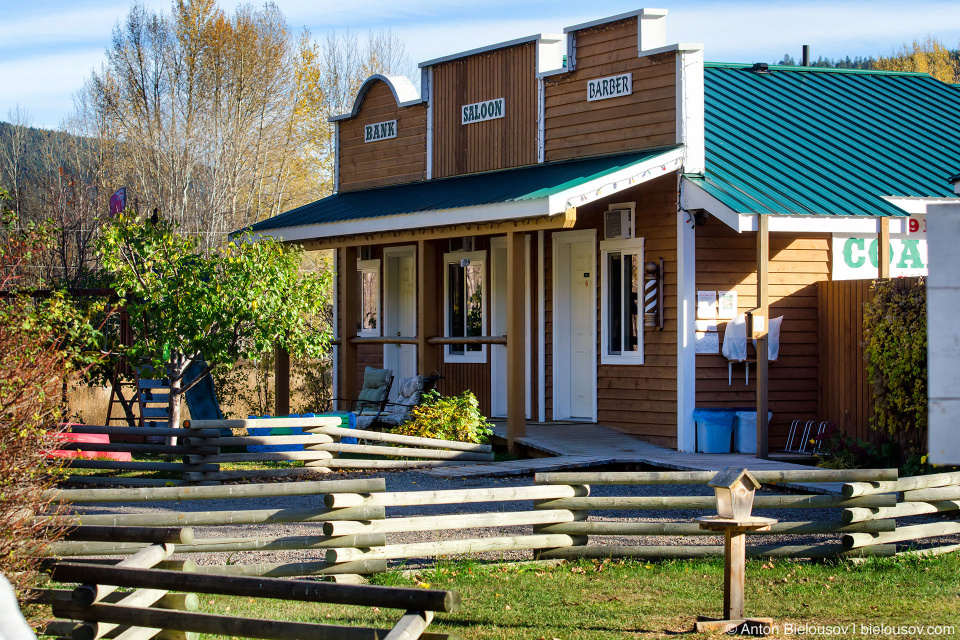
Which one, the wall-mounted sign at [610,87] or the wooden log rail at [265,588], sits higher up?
the wall-mounted sign at [610,87]

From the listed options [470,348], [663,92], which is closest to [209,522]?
[663,92]

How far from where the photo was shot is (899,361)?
11016 millimetres

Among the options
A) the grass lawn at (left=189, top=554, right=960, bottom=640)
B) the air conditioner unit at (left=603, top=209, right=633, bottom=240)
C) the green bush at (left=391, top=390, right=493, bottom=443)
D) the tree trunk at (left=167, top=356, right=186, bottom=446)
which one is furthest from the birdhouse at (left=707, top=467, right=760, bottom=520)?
the tree trunk at (left=167, top=356, right=186, bottom=446)

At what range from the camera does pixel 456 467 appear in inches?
501

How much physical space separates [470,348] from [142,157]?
27.5 metres

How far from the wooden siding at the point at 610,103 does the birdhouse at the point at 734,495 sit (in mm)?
8016

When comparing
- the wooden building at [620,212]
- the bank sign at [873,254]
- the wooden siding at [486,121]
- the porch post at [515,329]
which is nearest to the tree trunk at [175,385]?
the wooden building at [620,212]

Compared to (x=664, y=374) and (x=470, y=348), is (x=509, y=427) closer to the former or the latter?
(x=664, y=374)

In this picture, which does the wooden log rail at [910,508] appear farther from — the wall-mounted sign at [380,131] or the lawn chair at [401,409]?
the wall-mounted sign at [380,131]

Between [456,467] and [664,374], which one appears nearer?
[456,467]

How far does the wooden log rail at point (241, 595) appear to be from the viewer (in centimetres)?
455

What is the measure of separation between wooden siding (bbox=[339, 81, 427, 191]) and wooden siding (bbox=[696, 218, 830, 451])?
609 cm

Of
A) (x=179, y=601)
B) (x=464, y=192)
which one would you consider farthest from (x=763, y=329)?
(x=179, y=601)

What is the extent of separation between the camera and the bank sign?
1405 centimetres
